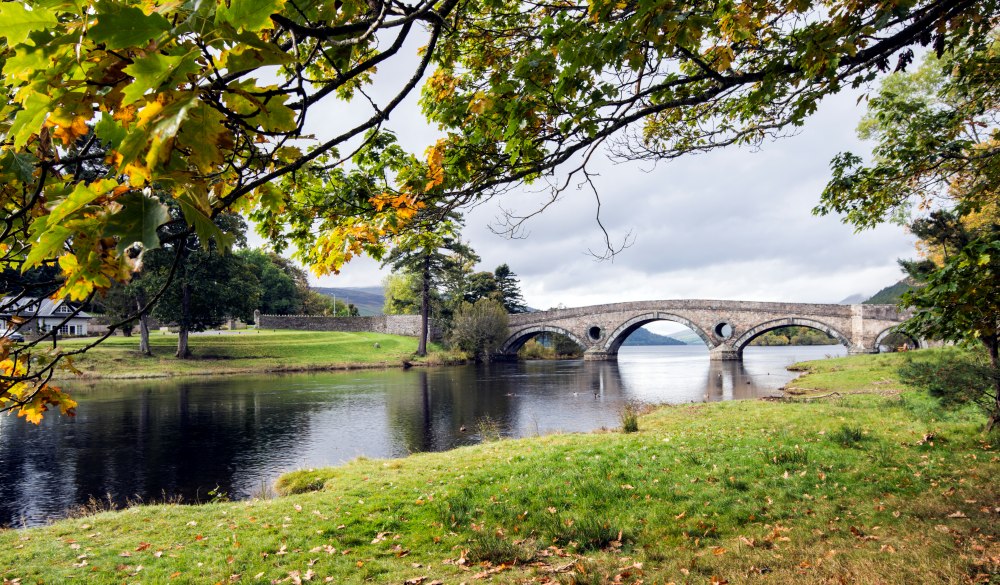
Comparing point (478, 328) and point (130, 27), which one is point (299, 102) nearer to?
point (130, 27)

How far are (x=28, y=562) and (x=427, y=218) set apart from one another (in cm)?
549

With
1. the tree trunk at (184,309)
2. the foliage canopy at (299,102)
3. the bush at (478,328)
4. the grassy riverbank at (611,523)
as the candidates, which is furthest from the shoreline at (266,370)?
the foliage canopy at (299,102)

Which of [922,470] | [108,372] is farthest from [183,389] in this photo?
[922,470]

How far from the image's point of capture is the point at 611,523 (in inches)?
212

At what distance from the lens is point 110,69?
1235 millimetres

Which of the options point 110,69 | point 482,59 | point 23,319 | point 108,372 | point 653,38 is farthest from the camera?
point 108,372

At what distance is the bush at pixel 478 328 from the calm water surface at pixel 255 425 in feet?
42.1

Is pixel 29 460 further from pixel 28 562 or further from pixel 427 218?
pixel 427 218

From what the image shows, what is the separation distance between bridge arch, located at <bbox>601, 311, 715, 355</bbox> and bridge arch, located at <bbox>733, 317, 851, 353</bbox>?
2341 mm

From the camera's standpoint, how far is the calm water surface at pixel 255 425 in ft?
35.5

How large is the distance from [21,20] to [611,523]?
18.5 feet

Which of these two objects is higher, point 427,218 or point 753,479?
point 427,218

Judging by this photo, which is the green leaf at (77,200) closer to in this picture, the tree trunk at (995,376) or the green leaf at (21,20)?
the green leaf at (21,20)

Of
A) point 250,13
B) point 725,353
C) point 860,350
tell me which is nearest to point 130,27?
point 250,13
